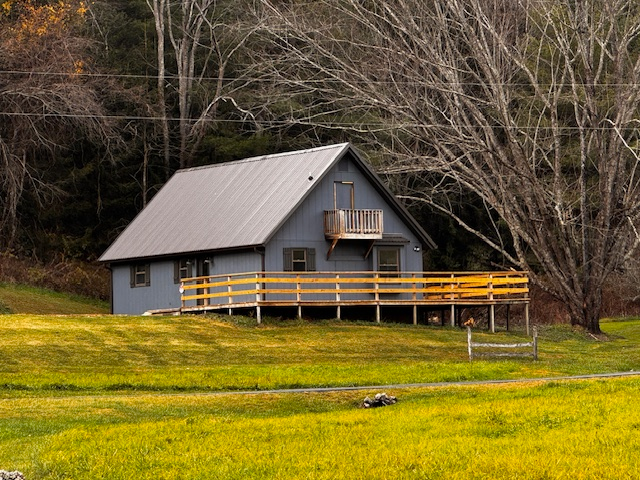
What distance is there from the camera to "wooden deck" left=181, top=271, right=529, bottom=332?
45594 mm

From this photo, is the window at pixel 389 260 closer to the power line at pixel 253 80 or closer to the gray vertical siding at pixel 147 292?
the power line at pixel 253 80

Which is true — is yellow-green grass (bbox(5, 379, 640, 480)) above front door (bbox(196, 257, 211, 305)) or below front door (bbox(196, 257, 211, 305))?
below

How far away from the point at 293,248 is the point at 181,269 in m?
5.85

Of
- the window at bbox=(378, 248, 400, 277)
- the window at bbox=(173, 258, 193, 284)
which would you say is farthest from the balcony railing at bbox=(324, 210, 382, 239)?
the window at bbox=(173, 258, 193, 284)

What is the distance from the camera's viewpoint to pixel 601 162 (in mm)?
52250

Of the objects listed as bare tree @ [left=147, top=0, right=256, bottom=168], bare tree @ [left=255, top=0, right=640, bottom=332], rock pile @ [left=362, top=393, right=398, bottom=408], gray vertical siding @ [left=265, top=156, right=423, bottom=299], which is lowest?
rock pile @ [left=362, top=393, right=398, bottom=408]

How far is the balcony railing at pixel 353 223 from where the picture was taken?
4841 cm

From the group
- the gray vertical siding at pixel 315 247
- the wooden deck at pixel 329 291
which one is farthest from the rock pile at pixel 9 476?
the gray vertical siding at pixel 315 247

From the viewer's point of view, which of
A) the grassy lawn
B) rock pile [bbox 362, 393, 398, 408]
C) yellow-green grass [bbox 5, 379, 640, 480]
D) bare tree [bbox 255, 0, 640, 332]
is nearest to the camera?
yellow-green grass [bbox 5, 379, 640, 480]

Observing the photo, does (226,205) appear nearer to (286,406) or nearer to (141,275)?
(141,275)

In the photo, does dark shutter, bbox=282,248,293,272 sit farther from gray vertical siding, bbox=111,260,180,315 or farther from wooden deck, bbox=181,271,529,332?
gray vertical siding, bbox=111,260,180,315

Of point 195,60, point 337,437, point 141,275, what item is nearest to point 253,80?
point 141,275

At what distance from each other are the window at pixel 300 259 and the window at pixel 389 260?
11.2 feet

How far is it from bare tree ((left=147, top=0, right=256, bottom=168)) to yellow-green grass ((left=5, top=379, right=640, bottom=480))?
43.4m
